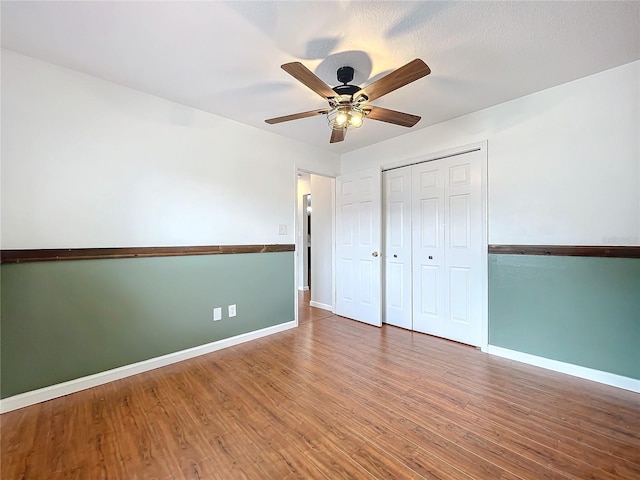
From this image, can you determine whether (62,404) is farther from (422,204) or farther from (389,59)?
(422,204)

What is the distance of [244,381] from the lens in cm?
224

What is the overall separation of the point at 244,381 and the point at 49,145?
7.57 ft

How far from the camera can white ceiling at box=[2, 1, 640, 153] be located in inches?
61.0

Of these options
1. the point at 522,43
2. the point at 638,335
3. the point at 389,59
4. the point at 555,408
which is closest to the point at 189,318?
the point at 389,59

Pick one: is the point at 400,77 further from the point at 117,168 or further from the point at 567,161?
the point at 117,168

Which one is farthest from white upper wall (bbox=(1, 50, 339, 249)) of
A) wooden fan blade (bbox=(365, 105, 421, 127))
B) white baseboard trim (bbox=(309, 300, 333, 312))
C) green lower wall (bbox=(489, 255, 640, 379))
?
green lower wall (bbox=(489, 255, 640, 379))

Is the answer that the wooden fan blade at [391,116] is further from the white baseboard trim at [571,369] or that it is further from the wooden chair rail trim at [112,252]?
the white baseboard trim at [571,369]

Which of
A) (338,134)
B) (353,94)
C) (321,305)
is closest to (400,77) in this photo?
(353,94)

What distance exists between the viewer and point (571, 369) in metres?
2.29

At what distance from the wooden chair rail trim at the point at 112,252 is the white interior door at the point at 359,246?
133cm

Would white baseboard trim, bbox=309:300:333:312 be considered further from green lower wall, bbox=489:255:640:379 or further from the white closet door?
green lower wall, bbox=489:255:640:379

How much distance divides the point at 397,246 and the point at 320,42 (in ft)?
8.22

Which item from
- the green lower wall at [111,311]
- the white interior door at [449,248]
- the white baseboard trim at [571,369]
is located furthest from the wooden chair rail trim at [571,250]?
the green lower wall at [111,311]

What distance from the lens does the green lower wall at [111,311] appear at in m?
1.92
